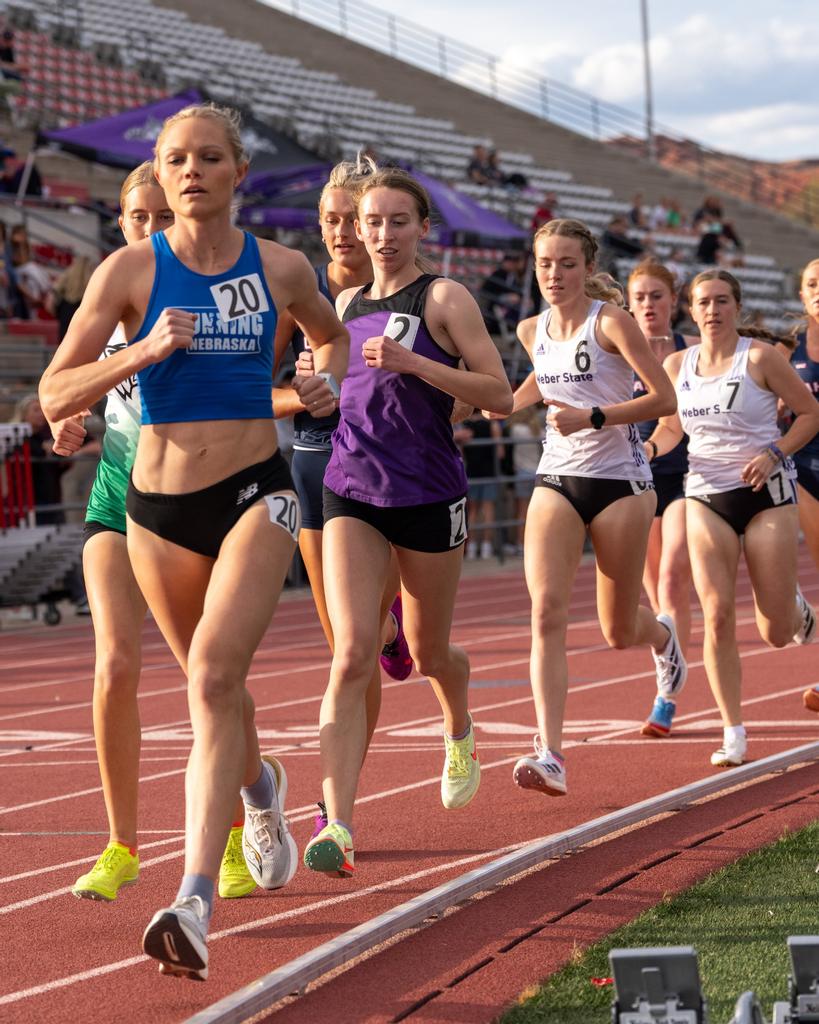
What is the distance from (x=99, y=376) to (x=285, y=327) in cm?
94

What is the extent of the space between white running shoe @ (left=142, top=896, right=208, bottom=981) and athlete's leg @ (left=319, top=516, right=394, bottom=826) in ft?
3.75

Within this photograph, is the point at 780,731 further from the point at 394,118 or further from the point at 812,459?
the point at 394,118

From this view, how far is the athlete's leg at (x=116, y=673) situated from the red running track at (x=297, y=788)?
1.17 feet

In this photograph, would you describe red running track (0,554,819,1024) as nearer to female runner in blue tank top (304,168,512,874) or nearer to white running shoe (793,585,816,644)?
white running shoe (793,585,816,644)

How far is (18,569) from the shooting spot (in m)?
Answer: 14.7

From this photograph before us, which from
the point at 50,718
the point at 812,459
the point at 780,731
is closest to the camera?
the point at 780,731

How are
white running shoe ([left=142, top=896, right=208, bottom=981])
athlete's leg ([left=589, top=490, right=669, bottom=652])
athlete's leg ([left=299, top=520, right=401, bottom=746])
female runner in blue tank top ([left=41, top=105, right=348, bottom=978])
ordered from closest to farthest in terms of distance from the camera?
white running shoe ([left=142, top=896, right=208, bottom=981]) → female runner in blue tank top ([left=41, top=105, right=348, bottom=978]) → athlete's leg ([left=299, top=520, right=401, bottom=746]) → athlete's leg ([left=589, top=490, right=669, bottom=652])

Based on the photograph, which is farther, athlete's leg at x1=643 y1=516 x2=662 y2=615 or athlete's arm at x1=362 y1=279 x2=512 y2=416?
athlete's leg at x1=643 y1=516 x2=662 y2=615

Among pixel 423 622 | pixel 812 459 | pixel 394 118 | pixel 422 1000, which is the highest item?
pixel 394 118

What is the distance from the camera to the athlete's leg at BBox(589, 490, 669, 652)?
6762mm

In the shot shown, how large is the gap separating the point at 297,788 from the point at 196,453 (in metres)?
2.95

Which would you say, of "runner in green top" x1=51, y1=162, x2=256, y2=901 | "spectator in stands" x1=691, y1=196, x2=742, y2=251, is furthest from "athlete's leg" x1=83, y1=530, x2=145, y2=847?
"spectator in stands" x1=691, y1=196, x2=742, y2=251

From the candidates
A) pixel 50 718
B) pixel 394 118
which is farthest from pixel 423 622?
pixel 394 118

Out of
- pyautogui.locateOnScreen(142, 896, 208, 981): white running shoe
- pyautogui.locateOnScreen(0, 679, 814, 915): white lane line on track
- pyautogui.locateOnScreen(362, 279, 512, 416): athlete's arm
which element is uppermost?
pyautogui.locateOnScreen(362, 279, 512, 416): athlete's arm
